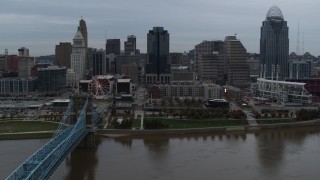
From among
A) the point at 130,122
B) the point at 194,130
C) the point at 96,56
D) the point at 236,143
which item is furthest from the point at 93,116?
the point at 96,56

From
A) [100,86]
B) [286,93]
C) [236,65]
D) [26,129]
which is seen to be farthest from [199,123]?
[236,65]

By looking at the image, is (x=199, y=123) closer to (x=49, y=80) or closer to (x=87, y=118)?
(x=87, y=118)

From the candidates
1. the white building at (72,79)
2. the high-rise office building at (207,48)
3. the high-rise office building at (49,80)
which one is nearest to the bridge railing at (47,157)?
the high-rise office building at (49,80)

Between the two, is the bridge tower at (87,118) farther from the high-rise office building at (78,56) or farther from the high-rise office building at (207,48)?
the high-rise office building at (78,56)

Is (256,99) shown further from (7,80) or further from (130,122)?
(7,80)

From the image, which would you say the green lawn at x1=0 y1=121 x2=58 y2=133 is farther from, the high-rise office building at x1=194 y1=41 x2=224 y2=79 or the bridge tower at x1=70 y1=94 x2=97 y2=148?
the high-rise office building at x1=194 y1=41 x2=224 y2=79
